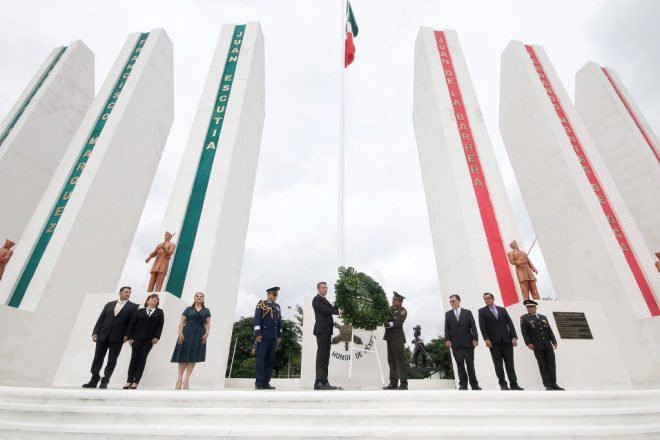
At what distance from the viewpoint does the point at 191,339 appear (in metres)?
6.28

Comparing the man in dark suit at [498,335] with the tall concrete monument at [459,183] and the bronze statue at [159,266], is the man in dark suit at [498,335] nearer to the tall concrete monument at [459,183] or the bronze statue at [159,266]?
the tall concrete monument at [459,183]

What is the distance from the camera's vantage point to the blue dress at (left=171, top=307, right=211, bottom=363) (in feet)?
20.5

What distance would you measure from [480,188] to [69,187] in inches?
592

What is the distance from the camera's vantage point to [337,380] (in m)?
8.62

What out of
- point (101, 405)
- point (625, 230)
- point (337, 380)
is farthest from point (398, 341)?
point (625, 230)

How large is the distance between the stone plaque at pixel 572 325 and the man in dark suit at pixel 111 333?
30.3 ft

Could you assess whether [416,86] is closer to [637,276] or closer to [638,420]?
[637,276]

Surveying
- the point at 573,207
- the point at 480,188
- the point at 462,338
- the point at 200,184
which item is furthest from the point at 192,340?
the point at 573,207

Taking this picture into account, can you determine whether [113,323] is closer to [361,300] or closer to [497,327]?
[361,300]

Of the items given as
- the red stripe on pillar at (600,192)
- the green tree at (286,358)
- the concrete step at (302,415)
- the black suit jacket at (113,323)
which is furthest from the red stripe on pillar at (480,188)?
the green tree at (286,358)

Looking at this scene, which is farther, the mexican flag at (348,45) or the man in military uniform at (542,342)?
the mexican flag at (348,45)

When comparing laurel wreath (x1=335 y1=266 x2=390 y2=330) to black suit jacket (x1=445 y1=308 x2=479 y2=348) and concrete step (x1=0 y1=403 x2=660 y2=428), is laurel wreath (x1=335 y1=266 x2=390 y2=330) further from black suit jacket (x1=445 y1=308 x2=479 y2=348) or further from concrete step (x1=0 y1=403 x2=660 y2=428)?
concrete step (x1=0 y1=403 x2=660 y2=428)

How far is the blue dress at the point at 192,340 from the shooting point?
623cm

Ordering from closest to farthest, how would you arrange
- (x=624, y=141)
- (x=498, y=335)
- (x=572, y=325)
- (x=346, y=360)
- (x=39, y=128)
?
Answer: (x=498, y=335), (x=572, y=325), (x=346, y=360), (x=39, y=128), (x=624, y=141)
